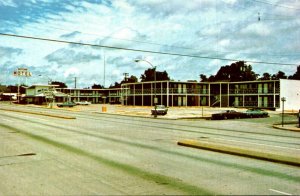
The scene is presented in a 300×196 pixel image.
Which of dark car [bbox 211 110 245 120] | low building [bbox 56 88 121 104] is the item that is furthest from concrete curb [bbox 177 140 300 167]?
low building [bbox 56 88 121 104]

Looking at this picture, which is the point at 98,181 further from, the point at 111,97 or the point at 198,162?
the point at 111,97

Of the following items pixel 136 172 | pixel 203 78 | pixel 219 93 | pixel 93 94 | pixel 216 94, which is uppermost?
pixel 203 78

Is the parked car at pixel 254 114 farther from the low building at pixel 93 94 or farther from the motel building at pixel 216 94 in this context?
the low building at pixel 93 94

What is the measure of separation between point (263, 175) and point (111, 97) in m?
121

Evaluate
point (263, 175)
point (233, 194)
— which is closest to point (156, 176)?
point (233, 194)

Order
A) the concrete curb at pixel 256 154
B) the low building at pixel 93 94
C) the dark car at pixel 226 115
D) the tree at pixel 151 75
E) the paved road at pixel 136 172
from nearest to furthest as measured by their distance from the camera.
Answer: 1. the paved road at pixel 136 172
2. the concrete curb at pixel 256 154
3. the dark car at pixel 226 115
4. the low building at pixel 93 94
5. the tree at pixel 151 75

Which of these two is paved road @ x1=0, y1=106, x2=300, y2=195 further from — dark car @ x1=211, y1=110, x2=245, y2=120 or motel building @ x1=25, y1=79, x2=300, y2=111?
motel building @ x1=25, y1=79, x2=300, y2=111

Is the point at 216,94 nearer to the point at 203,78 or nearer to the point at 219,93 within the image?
the point at 219,93

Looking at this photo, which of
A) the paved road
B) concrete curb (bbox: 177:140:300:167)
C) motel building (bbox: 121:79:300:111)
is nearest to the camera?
the paved road

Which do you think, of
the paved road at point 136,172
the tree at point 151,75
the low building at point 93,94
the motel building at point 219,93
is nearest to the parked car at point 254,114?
the motel building at point 219,93

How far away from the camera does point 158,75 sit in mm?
146375

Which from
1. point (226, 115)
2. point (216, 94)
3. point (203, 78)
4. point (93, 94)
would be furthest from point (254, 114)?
point (203, 78)

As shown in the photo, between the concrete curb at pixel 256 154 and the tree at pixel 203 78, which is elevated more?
the tree at pixel 203 78

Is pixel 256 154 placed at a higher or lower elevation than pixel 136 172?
higher
